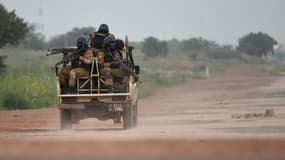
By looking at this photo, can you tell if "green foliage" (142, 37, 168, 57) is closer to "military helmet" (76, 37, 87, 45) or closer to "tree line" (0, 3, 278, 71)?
"tree line" (0, 3, 278, 71)

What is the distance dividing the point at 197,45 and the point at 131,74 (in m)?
139

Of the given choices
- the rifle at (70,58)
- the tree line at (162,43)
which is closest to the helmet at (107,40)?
the rifle at (70,58)

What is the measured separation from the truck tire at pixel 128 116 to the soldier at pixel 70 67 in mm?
1509

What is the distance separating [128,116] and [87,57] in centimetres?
179

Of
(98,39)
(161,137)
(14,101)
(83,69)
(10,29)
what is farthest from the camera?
(10,29)

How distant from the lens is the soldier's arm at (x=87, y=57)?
2145 centimetres

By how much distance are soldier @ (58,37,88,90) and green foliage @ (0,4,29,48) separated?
28.2 m

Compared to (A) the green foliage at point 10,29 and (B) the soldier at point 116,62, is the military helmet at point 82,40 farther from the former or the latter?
(A) the green foliage at point 10,29

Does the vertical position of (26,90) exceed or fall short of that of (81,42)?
it falls short

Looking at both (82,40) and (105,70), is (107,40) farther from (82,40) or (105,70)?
(105,70)

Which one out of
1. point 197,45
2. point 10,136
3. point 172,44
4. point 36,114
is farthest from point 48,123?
point 172,44

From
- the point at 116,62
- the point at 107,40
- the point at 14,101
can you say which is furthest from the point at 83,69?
the point at 14,101

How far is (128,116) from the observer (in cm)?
2209

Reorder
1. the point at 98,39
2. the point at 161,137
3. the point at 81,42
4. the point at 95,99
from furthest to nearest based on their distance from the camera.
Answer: the point at 98,39
the point at 81,42
the point at 95,99
the point at 161,137
